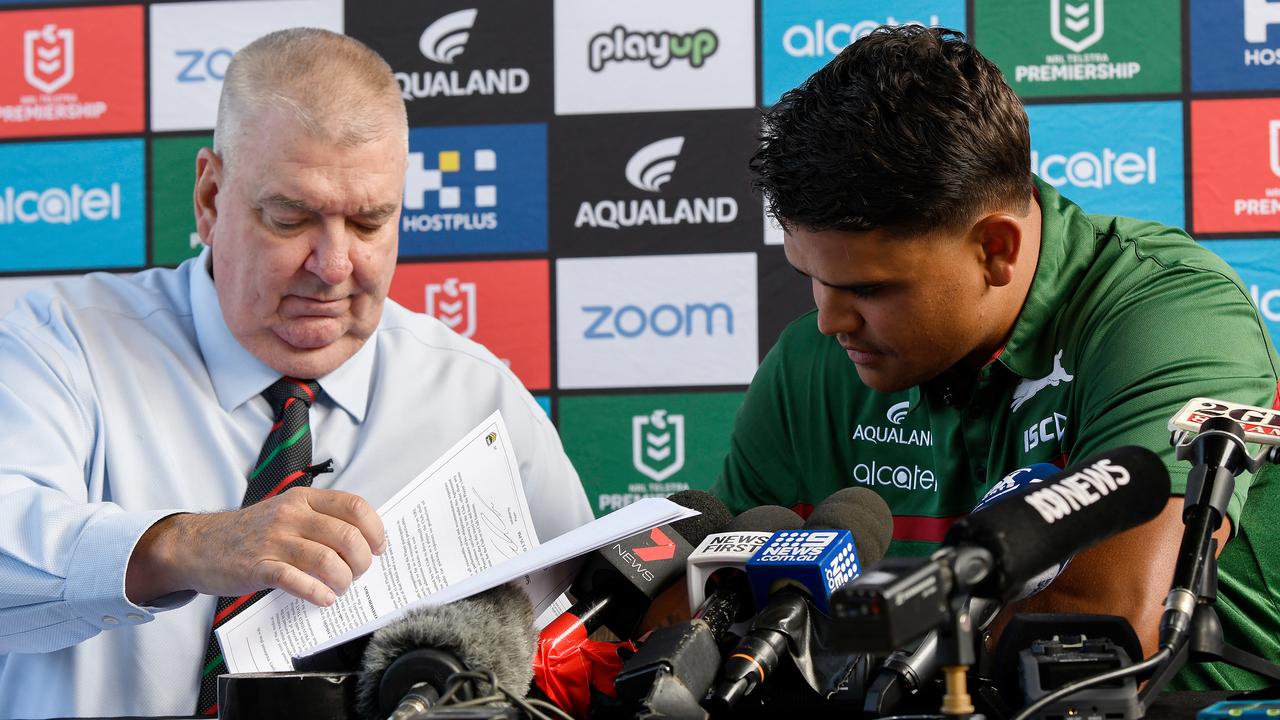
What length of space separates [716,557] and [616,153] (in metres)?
1.56

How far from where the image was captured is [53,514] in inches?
42.9

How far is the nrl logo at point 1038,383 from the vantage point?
4.02ft

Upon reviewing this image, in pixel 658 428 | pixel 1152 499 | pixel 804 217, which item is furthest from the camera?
pixel 658 428

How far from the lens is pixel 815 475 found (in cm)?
154

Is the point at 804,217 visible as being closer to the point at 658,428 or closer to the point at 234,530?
the point at 234,530

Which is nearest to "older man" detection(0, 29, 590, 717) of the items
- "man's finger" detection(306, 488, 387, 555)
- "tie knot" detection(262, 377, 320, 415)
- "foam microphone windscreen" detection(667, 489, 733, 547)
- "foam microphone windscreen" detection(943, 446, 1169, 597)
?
"tie knot" detection(262, 377, 320, 415)

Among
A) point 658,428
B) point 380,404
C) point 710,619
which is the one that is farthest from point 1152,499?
point 658,428

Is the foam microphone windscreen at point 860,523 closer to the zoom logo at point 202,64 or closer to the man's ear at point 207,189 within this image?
the man's ear at point 207,189

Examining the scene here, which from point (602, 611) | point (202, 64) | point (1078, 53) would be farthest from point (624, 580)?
point (202, 64)

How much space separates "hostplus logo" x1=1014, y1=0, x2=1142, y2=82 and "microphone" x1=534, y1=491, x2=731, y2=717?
5.22 feet

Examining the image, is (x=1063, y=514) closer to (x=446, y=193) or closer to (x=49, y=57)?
(x=446, y=193)

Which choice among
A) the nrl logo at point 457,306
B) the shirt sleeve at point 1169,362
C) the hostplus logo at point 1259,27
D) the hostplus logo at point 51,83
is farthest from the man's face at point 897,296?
the hostplus logo at point 51,83

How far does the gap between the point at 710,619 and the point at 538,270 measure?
1549 millimetres

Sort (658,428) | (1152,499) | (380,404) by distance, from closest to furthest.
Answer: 1. (1152,499)
2. (380,404)
3. (658,428)
